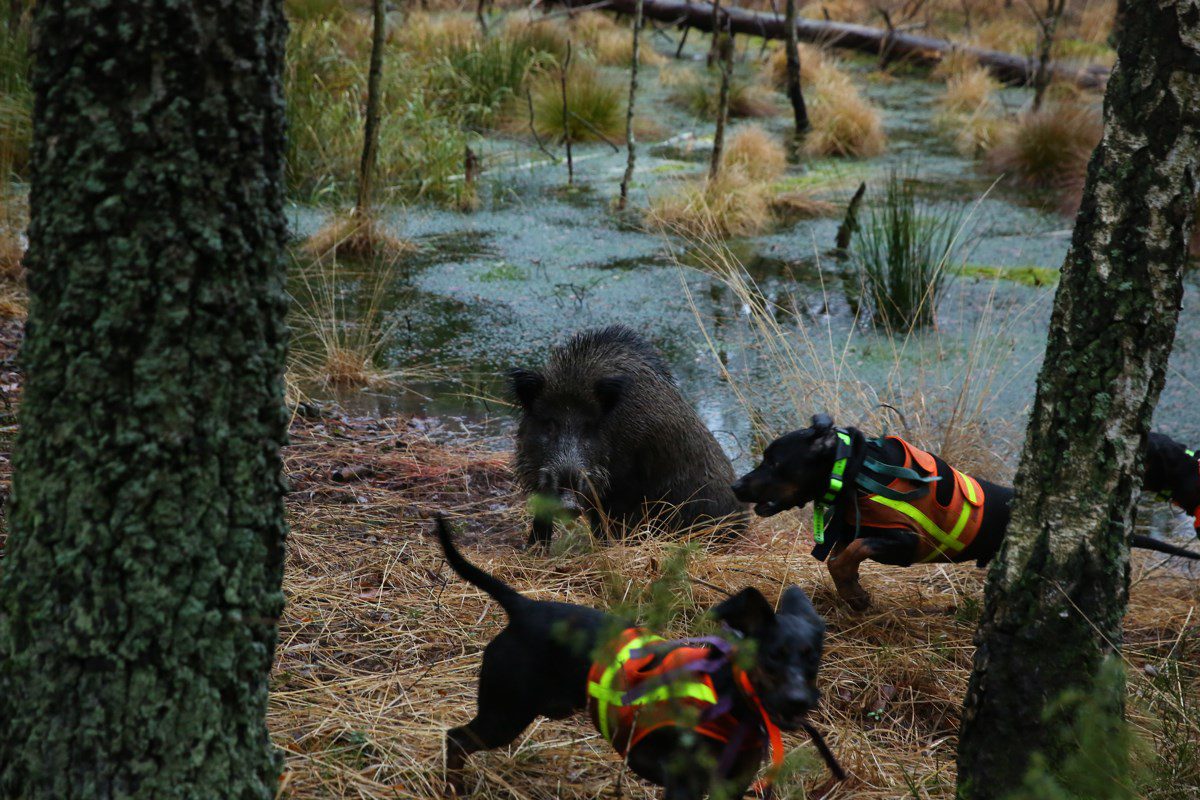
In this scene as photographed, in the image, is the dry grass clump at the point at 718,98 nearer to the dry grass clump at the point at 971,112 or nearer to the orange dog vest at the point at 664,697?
the dry grass clump at the point at 971,112

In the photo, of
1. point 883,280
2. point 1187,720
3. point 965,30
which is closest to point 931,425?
point 883,280

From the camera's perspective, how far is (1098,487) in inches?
110

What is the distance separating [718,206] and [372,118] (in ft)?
10.7

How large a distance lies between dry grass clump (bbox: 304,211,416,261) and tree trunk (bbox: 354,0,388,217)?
0.33 feet

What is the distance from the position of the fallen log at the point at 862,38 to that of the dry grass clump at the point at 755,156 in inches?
187

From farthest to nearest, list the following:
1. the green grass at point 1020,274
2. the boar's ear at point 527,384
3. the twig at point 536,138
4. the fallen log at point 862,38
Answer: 1. the fallen log at point 862,38
2. the twig at point 536,138
3. the green grass at point 1020,274
4. the boar's ear at point 527,384

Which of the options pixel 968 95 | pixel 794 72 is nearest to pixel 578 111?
pixel 794 72

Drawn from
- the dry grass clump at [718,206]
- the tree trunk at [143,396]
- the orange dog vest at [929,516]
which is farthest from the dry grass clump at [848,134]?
the tree trunk at [143,396]

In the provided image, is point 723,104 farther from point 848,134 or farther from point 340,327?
point 340,327

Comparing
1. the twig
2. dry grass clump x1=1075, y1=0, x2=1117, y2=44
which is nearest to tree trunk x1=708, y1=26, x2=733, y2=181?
the twig

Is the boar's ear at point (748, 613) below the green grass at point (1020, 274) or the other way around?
the other way around

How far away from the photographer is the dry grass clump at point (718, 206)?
→ 9750 mm

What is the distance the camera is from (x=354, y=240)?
28.5 ft

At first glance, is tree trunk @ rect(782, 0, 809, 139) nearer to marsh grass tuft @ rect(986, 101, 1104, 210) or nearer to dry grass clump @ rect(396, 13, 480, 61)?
marsh grass tuft @ rect(986, 101, 1104, 210)
